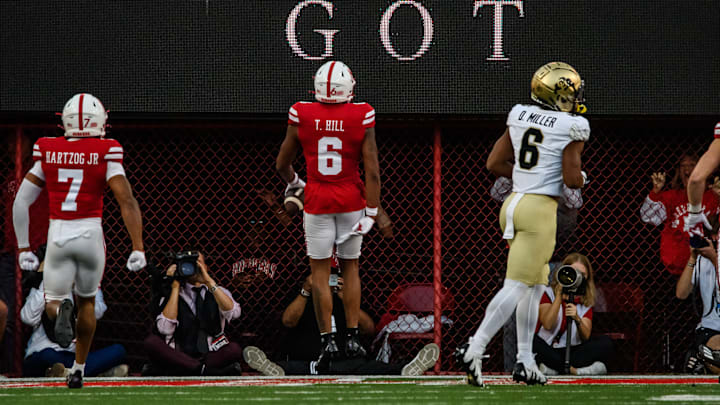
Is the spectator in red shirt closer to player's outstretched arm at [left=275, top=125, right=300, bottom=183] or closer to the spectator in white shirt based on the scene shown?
player's outstretched arm at [left=275, top=125, right=300, bottom=183]

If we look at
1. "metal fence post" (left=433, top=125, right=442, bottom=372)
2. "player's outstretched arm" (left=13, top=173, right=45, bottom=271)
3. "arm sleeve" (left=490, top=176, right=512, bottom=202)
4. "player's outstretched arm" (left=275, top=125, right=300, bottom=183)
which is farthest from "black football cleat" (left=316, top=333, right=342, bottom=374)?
"arm sleeve" (left=490, top=176, right=512, bottom=202)

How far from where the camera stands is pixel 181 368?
8.31 m

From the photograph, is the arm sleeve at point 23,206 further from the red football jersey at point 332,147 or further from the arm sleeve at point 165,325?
the red football jersey at point 332,147

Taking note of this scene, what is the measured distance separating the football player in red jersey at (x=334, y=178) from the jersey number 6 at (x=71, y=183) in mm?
1267

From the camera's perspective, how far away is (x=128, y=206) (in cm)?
700

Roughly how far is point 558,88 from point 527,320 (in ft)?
4.39

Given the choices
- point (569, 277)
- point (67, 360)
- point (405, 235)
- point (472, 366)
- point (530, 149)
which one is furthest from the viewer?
point (405, 235)

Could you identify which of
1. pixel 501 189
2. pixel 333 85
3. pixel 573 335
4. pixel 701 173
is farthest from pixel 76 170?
pixel 573 335

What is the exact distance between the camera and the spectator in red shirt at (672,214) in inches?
351

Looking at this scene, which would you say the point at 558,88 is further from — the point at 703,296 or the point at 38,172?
the point at 38,172

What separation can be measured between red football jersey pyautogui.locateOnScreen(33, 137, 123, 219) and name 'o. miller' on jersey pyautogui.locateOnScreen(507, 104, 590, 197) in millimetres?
2483

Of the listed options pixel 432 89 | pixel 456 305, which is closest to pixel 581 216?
pixel 456 305

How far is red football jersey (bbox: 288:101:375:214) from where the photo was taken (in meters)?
7.07

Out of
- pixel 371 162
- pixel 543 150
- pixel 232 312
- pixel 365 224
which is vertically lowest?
pixel 232 312
